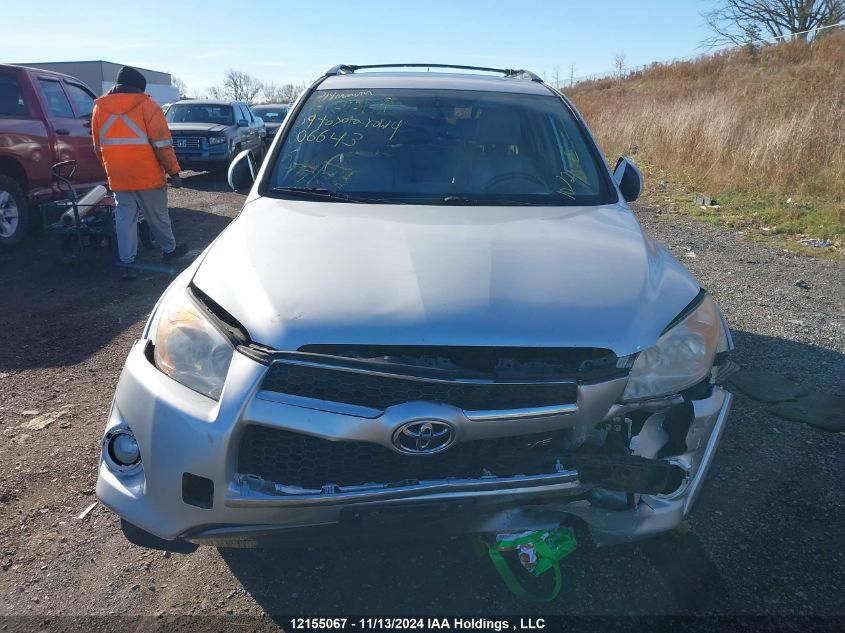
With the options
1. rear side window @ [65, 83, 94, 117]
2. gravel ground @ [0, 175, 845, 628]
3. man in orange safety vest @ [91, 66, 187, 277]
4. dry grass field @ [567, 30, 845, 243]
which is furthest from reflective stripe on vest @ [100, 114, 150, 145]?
dry grass field @ [567, 30, 845, 243]

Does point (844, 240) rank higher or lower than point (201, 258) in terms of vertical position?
lower

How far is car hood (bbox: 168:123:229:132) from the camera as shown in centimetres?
1293

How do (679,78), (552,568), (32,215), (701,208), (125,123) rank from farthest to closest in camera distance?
(679,78) < (701,208) < (32,215) < (125,123) < (552,568)

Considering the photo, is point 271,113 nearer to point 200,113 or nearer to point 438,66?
point 200,113

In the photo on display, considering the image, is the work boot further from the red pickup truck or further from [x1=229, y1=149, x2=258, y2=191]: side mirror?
[x1=229, y1=149, x2=258, y2=191]: side mirror

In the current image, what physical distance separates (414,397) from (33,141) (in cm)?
748

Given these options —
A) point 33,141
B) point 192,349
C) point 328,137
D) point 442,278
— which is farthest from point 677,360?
point 33,141


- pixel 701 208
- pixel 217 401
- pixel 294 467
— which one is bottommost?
pixel 701 208

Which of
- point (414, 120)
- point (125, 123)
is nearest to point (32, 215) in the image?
point (125, 123)

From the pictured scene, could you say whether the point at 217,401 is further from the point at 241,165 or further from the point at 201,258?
the point at 241,165

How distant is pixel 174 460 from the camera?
1.84 m

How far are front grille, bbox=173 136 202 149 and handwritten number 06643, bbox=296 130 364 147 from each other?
1056 cm

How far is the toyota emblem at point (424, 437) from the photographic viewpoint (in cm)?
176

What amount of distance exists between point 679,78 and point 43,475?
24853mm
